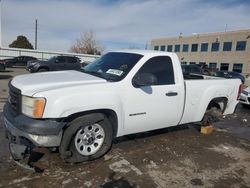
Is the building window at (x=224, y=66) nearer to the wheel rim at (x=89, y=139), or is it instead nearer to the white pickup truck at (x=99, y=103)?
the white pickup truck at (x=99, y=103)

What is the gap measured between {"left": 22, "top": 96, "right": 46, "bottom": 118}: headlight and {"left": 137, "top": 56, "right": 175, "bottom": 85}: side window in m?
1.92

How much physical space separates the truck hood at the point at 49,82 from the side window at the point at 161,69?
97cm

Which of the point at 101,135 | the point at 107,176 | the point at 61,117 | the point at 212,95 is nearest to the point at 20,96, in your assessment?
the point at 61,117

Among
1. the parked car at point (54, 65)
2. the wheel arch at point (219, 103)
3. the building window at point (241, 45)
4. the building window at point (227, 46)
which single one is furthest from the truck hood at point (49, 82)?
the building window at point (227, 46)

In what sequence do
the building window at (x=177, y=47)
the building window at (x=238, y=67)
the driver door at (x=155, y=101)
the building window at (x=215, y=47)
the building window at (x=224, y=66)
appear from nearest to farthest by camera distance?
the driver door at (x=155, y=101)
the building window at (x=238, y=67)
the building window at (x=224, y=66)
the building window at (x=215, y=47)
the building window at (x=177, y=47)

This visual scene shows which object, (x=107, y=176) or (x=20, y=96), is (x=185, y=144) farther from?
(x=20, y=96)

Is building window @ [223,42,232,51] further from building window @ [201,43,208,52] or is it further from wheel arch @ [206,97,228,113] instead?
wheel arch @ [206,97,228,113]

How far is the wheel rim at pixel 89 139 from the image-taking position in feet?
13.8

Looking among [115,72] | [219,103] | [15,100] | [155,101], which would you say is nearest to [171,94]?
[155,101]

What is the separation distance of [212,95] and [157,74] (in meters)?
1.77

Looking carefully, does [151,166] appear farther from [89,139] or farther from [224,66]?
[224,66]

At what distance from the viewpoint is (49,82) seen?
13.5 ft

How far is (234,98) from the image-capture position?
665 centimetres

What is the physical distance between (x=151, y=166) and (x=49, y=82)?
7.04 ft
